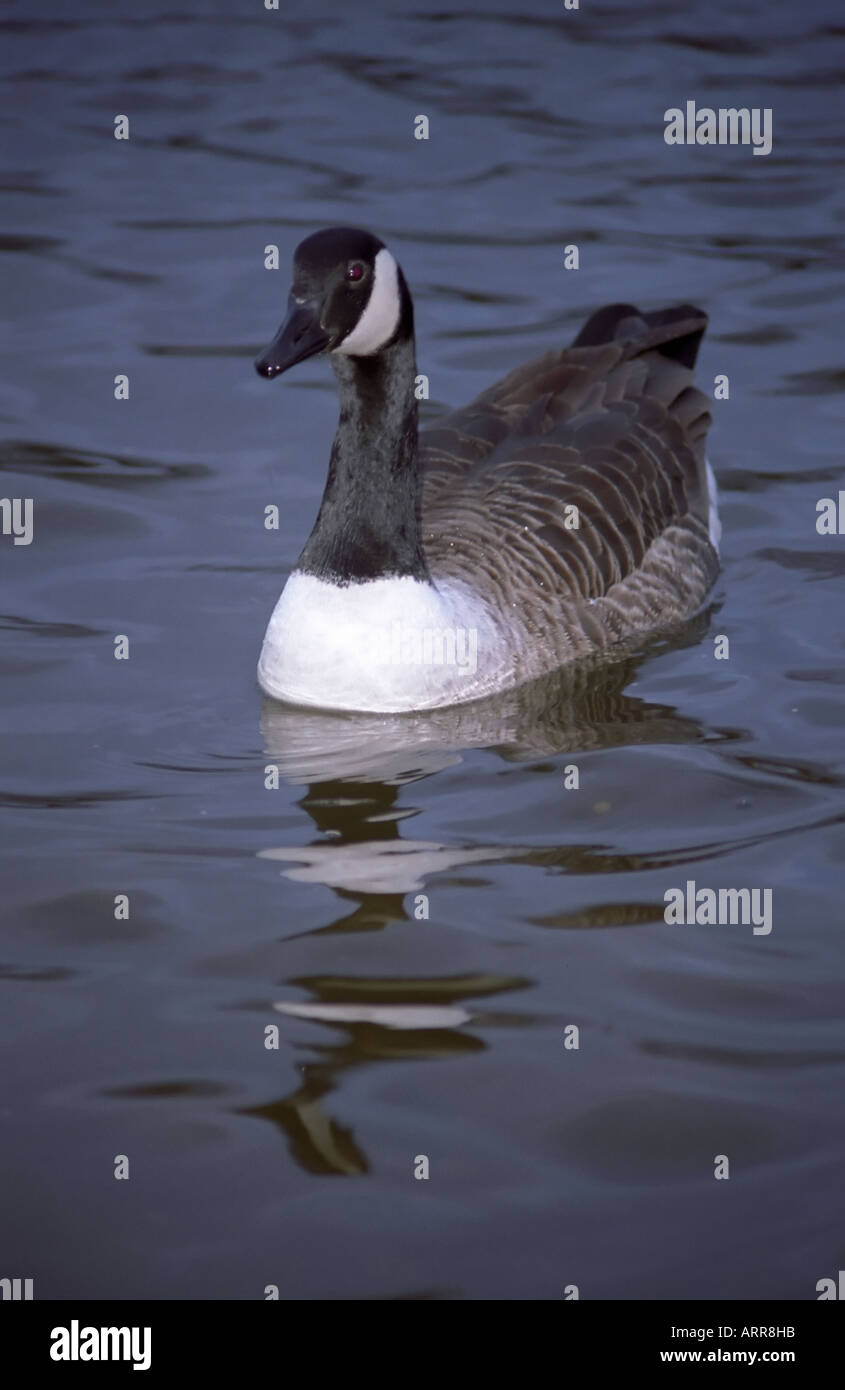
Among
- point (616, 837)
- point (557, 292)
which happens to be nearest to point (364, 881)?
point (616, 837)

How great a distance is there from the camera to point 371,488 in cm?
818

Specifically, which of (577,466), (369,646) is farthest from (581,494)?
(369,646)

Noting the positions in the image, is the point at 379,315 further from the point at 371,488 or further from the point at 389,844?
the point at 389,844

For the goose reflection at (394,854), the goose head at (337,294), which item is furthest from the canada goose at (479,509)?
the goose reflection at (394,854)

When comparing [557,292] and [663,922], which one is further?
[557,292]

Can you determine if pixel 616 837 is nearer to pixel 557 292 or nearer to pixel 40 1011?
pixel 40 1011

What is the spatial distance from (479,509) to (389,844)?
2518mm

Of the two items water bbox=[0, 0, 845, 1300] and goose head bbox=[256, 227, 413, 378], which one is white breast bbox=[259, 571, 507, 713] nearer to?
water bbox=[0, 0, 845, 1300]

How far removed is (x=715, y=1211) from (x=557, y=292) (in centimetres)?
1027

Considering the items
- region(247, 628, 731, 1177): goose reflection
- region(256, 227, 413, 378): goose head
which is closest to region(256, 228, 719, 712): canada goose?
region(256, 227, 413, 378): goose head

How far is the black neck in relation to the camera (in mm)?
8133

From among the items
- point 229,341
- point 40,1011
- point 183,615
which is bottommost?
point 40,1011

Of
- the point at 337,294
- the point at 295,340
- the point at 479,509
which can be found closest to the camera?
the point at 295,340
